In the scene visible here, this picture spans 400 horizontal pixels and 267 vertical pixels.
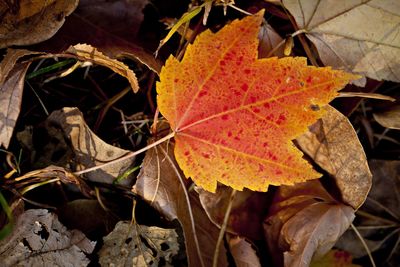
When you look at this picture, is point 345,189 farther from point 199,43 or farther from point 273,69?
point 199,43

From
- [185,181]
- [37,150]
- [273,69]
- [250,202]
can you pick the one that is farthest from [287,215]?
[37,150]

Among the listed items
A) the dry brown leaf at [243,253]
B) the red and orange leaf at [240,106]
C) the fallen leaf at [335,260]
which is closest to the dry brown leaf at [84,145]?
the red and orange leaf at [240,106]

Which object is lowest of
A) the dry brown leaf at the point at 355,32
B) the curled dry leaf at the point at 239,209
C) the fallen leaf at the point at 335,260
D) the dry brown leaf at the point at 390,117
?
the fallen leaf at the point at 335,260

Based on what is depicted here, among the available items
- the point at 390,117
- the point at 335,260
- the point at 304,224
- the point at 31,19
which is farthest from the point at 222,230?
the point at 31,19

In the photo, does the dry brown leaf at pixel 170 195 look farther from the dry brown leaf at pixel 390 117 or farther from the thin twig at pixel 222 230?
the dry brown leaf at pixel 390 117

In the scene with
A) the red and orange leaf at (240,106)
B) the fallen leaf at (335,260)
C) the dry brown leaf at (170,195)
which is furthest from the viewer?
the fallen leaf at (335,260)

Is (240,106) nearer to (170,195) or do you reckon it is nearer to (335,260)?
(170,195)

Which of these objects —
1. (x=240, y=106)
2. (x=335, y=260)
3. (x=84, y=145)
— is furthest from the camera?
(x=335, y=260)
